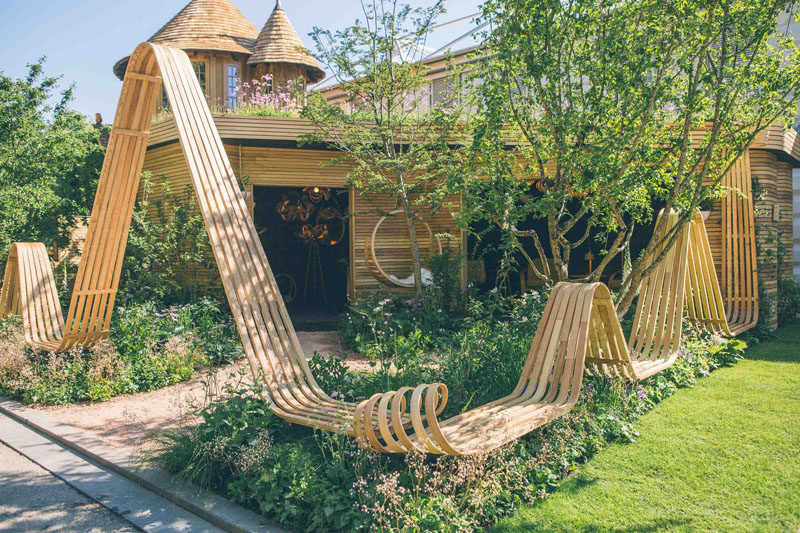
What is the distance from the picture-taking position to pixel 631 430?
460 cm

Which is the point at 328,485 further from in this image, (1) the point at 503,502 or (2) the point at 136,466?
(2) the point at 136,466

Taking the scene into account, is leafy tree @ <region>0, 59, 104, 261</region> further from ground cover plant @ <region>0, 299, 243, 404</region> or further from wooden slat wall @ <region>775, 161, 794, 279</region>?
wooden slat wall @ <region>775, 161, 794, 279</region>

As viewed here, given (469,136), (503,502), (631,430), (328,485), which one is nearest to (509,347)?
(631,430)

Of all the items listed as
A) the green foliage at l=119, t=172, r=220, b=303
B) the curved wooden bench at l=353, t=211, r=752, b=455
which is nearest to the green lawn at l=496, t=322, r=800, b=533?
the curved wooden bench at l=353, t=211, r=752, b=455

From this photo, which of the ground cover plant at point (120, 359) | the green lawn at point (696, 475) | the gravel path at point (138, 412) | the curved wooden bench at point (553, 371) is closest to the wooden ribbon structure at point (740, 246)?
the curved wooden bench at point (553, 371)

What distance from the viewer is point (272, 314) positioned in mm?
4707

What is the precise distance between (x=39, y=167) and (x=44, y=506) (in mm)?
8544

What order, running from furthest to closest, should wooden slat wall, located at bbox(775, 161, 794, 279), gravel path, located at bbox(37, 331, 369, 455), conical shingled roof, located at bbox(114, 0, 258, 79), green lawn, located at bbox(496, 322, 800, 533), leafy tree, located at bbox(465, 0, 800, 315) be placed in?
1. conical shingled roof, located at bbox(114, 0, 258, 79)
2. wooden slat wall, located at bbox(775, 161, 794, 279)
3. leafy tree, located at bbox(465, 0, 800, 315)
4. gravel path, located at bbox(37, 331, 369, 455)
5. green lawn, located at bbox(496, 322, 800, 533)

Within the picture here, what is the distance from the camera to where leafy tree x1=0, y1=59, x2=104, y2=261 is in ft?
31.5

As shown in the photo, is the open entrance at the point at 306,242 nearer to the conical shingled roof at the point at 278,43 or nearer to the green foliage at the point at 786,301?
the conical shingled roof at the point at 278,43

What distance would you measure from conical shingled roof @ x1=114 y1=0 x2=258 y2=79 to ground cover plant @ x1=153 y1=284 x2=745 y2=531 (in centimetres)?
1218

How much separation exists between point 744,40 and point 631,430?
11.8 ft

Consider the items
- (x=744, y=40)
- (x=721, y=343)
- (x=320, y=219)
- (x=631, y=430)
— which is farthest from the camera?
(x=320, y=219)

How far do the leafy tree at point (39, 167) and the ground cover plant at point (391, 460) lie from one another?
6.66 meters
